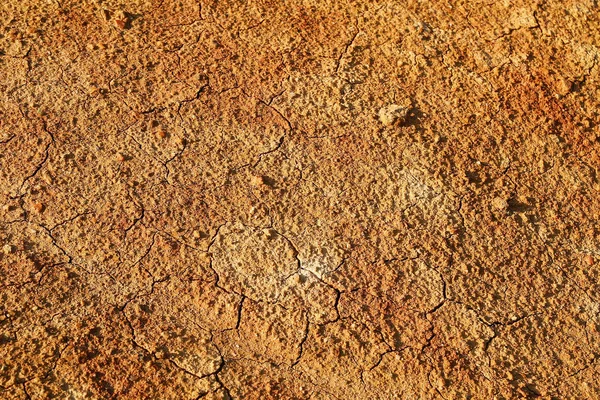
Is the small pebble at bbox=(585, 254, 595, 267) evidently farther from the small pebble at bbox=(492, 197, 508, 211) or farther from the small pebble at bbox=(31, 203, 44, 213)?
the small pebble at bbox=(31, 203, 44, 213)

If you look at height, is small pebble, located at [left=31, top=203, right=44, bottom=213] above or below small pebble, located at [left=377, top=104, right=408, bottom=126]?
below

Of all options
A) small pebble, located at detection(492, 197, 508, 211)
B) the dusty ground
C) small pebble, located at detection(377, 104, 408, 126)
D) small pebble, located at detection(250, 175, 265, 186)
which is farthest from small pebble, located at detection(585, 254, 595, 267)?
small pebble, located at detection(250, 175, 265, 186)

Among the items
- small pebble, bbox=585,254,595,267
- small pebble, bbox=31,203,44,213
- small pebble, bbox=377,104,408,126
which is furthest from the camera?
small pebble, bbox=377,104,408,126

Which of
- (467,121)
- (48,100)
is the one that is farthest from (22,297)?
(467,121)

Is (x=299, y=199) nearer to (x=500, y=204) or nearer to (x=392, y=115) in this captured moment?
(x=392, y=115)

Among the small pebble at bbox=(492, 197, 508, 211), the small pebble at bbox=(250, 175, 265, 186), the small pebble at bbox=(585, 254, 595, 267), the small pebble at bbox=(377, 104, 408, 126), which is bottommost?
the small pebble at bbox=(585, 254, 595, 267)

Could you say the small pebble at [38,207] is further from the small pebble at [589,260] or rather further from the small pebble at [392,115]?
the small pebble at [589,260]

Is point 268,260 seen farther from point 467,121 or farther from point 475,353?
Result: point 467,121

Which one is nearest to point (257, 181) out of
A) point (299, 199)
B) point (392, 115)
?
point (299, 199)

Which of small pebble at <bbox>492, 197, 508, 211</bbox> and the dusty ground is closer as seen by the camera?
the dusty ground
